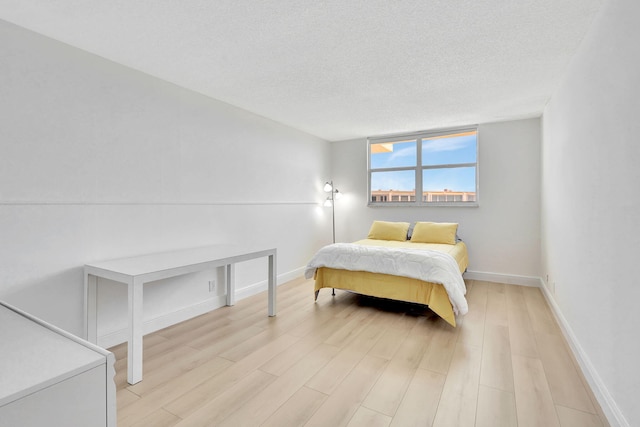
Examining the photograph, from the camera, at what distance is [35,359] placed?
0.97 meters

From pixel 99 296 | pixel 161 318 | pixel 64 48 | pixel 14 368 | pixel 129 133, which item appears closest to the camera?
pixel 14 368

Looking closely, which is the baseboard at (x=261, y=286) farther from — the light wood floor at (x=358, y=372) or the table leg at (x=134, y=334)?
the table leg at (x=134, y=334)

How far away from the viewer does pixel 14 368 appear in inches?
35.9

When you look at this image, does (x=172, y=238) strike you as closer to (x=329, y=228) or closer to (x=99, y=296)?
(x=99, y=296)

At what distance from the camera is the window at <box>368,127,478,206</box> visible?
4.57 metres

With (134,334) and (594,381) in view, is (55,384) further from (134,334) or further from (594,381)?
(594,381)

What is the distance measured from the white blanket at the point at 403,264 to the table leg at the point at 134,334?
1.91 metres

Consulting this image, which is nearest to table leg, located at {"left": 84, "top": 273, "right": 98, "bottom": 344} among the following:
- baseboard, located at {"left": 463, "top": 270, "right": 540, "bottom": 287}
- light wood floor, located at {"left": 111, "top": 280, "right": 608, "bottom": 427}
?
light wood floor, located at {"left": 111, "top": 280, "right": 608, "bottom": 427}

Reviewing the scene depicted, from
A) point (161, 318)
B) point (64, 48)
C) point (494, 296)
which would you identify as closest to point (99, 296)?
point (161, 318)

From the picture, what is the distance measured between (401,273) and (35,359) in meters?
2.64

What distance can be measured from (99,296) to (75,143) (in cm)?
117

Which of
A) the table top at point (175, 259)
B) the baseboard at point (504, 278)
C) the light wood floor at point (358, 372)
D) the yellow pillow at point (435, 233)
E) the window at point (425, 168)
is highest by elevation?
the window at point (425, 168)

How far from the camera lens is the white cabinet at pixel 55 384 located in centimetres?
82

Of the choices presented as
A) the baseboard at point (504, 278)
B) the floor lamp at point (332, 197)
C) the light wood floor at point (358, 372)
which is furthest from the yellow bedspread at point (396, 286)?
the floor lamp at point (332, 197)
